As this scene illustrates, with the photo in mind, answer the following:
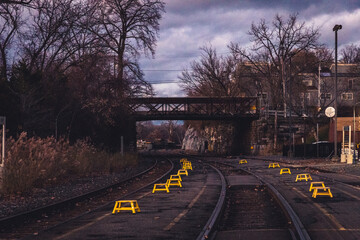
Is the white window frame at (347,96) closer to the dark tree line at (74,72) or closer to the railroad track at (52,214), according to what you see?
the dark tree line at (74,72)

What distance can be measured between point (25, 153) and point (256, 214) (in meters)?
11.2

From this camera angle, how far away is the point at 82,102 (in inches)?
1298

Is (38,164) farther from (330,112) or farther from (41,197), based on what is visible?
(330,112)

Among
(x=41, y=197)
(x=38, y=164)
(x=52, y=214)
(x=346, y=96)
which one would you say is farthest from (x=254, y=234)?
(x=346, y=96)

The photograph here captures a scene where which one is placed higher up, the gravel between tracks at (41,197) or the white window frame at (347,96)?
the white window frame at (347,96)

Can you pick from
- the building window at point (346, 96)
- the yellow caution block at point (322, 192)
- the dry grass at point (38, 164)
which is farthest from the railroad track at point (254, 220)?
the building window at point (346, 96)

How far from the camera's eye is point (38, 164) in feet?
55.7

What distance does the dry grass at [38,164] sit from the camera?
51.1ft

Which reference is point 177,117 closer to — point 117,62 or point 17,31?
point 117,62

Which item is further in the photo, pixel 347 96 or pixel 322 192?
pixel 347 96

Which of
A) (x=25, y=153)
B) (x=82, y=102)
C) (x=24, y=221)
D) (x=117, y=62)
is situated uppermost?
(x=117, y=62)

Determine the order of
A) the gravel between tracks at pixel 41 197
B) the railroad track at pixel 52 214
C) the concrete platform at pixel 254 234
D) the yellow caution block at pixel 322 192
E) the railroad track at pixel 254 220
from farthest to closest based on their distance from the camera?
the yellow caution block at pixel 322 192 < the gravel between tracks at pixel 41 197 < the railroad track at pixel 52 214 < the railroad track at pixel 254 220 < the concrete platform at pixel 254 234

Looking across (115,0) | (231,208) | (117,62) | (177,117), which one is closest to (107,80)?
(117,62)

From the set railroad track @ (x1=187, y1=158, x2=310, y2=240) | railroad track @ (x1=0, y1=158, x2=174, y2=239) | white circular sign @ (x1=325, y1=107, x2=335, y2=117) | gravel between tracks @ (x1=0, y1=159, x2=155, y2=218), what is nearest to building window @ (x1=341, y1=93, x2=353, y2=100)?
white circular sign @ (x1=325, y1=107, x2=335, y2=117)
